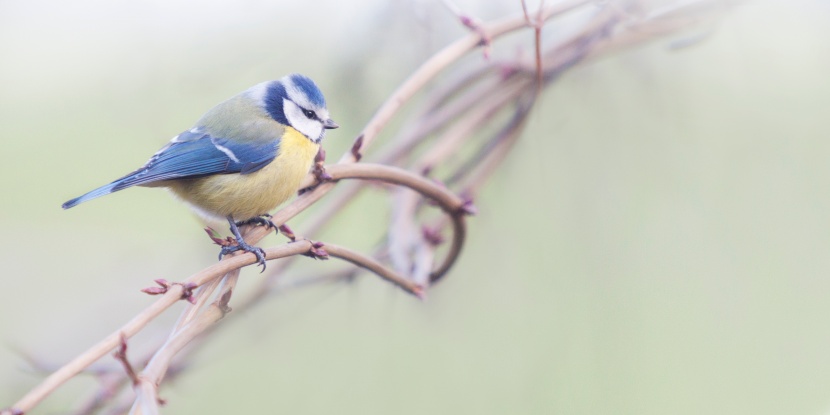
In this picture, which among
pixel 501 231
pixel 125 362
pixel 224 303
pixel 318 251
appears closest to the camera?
pixel 125 362

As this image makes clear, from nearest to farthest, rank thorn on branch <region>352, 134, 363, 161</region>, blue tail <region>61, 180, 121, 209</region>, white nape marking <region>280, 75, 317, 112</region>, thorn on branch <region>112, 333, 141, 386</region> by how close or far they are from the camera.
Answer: thorn on branch <region>112, 333, 141, 386</region>
blue tail <region>61, 180, 121, 209</region>
thorn on branch <region>352, 134, 363, 161</region>
white nape marking <region>280, 75, 317, 112</region>

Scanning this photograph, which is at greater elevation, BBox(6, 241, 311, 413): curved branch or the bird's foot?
the bird's foot

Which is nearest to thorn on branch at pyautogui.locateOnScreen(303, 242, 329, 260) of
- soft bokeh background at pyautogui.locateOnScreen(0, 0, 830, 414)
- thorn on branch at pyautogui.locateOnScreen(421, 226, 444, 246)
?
soft bokeh background at pyautogui.locateOnScreen(0, 0, 830, 414)

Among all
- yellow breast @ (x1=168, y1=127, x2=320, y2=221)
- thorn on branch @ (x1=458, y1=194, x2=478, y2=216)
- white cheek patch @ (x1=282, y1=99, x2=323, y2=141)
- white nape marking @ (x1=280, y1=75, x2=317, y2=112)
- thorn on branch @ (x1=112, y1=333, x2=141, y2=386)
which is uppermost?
white nape marking @ (x1=280, y1=75, x2=317, y2=112)

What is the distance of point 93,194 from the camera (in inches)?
31.9

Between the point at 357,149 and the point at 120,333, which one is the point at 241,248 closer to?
the point at 357,149

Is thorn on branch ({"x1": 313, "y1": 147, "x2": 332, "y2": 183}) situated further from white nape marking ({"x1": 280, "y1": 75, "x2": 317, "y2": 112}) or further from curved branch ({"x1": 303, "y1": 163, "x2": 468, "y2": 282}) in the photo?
white nape marking ({"x1": 280, "y1": 75, "x2": 317, "y2": 112})

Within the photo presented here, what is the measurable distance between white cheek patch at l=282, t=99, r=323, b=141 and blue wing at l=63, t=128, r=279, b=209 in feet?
0.15

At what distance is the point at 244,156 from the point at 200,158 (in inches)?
2.6

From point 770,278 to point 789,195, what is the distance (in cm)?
18

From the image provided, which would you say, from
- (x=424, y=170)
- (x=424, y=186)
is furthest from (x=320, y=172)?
(x=424, y=170)

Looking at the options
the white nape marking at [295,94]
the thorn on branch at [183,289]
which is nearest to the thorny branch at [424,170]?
the thorn on branch at [183,289]

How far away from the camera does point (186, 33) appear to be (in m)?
1.10

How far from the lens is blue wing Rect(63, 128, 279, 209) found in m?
0.97
